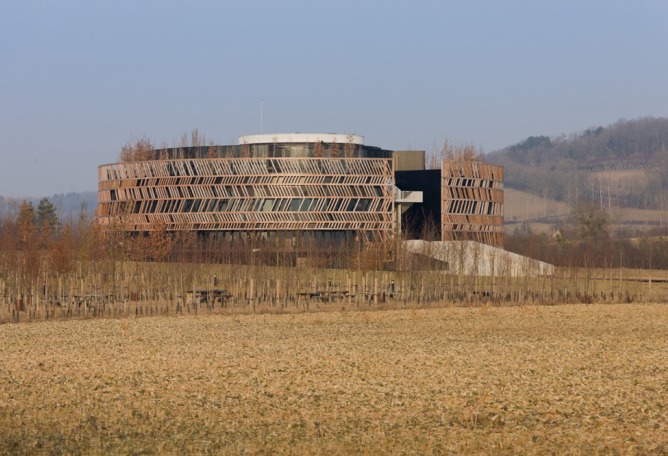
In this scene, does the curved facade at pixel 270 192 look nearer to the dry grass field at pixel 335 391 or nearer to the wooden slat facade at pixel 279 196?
the wooden slat facade at pixel 279 196

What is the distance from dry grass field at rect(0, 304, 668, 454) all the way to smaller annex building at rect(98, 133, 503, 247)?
55667 mm

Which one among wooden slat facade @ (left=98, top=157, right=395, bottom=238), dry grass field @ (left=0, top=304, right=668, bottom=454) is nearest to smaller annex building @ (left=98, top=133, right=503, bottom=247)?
wooden slat facade @ (left=98, top=157, right=395, bottom=238)

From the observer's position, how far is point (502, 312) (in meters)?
46.2

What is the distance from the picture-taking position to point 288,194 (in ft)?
308

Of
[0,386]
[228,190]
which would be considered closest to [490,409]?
[0,386]

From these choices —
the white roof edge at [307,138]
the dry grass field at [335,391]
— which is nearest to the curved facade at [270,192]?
the white roof edge at [307,138]

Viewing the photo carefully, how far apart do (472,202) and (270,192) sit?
811 inches

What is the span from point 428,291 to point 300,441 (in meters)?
35.8

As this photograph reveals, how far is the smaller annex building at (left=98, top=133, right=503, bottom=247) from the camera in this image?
93.1 m

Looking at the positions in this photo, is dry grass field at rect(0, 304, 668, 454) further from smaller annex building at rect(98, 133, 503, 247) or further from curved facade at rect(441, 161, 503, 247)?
curved facade at rect(441, 161, 503, 247)


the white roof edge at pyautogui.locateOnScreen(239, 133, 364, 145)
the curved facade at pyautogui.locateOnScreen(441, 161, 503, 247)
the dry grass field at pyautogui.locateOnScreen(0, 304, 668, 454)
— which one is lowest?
the dry grass field at pyautogui.locateOnScreen(0, 304, 668, 454)

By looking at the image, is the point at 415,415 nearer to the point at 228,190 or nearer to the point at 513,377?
the point at 513,377

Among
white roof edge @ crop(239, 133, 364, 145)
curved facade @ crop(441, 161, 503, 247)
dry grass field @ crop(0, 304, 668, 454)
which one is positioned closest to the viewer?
dry grass field @ crop(0, 304, 668, 454)

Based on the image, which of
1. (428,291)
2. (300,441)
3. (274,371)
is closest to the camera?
(300,441)
